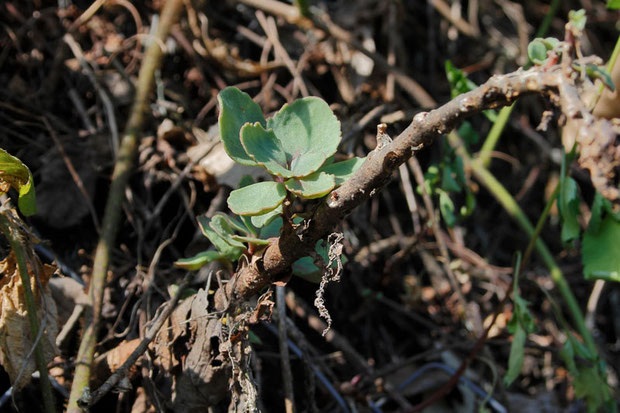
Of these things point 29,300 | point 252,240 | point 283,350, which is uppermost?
point 252,240

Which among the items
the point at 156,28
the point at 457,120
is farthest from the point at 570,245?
the point at 156,28

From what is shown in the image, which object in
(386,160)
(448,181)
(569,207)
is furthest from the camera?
(448,181)

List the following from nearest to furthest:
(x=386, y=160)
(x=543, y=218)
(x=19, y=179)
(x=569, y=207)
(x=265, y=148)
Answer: (x=386, y=160)
(x=265, y=148)
(x=19, y=179)
(x=569, y=207)
(x=543, y=218)

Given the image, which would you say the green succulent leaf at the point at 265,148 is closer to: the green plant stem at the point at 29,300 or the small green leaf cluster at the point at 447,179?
the green plant stem at the point at 29,300

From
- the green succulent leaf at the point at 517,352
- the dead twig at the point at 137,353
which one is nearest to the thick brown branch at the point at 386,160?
the dead twig at the point at 137,353

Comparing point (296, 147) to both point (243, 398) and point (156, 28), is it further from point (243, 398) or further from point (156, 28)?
point (156, 28)

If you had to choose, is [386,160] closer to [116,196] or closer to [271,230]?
[271,230]

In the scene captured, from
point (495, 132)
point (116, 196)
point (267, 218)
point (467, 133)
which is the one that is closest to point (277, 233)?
point (267, 218)

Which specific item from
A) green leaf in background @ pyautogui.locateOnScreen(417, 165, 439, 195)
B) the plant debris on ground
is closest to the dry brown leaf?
the plant debris on ground
